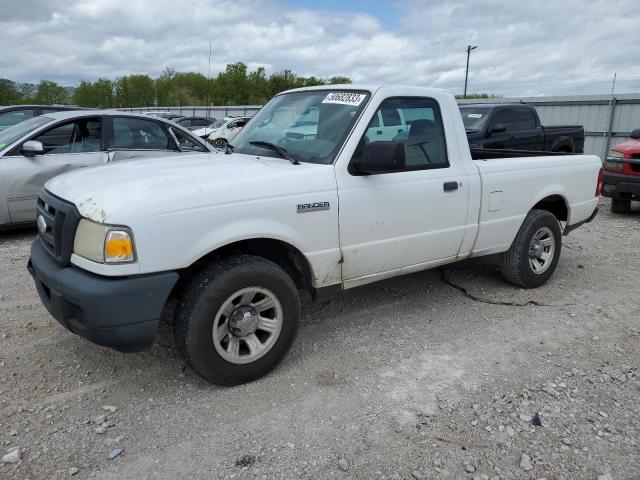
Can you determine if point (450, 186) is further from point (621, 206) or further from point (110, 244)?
point (621, 206)

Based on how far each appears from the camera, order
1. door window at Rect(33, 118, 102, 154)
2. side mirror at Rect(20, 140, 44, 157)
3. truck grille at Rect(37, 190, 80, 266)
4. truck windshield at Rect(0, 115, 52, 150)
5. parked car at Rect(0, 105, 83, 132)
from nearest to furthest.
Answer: truck grille at Rect(37, 190, 80, 266)
side mirror at Rect(20, 140, 44, 157)
truck windshield at Rect(0, 115, 52, 150)
door window at Rect(33, 118, 102, 154)
parked car at Rect(0, 105, 83, 132)

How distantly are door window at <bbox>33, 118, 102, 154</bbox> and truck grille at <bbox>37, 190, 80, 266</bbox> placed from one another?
12.9ft

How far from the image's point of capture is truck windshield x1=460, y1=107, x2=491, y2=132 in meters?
10.6

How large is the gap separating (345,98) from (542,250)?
266 cm

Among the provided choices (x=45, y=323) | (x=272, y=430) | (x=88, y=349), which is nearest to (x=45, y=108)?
(x=45, y=323)

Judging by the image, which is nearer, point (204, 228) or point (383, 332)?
point (204, 228)

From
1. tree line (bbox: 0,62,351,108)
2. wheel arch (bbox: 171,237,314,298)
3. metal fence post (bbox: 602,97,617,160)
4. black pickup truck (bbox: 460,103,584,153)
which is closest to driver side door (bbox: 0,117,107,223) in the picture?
wheel arch (bbox: 171,237,314,298)

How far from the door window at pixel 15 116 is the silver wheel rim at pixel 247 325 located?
8.07 metres

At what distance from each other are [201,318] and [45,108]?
26.0ft

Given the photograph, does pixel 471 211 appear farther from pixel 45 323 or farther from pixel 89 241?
pixel 45 323

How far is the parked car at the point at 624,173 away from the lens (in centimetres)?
869

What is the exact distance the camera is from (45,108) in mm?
9219

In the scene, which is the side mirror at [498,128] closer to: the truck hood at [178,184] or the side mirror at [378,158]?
the side mirror at [378,158]

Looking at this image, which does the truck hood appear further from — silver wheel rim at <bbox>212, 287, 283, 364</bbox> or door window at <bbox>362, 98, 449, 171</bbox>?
door window at <bbox>362, 98, 449, 171</bbox>
